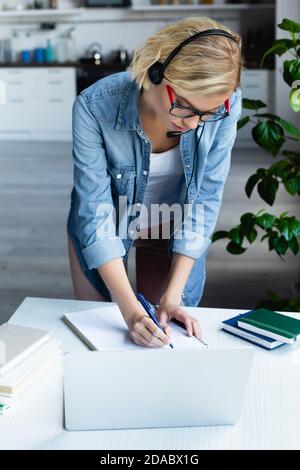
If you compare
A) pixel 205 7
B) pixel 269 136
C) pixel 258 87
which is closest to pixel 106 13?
pixel 205 7

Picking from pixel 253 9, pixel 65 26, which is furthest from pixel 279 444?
pixel 65 26

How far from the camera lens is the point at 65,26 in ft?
27.9

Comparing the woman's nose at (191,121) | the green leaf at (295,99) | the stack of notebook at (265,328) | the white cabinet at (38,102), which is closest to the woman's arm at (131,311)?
the stack of notebook at (265,328)

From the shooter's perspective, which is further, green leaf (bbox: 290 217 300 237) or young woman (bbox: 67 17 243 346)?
green leaf (bbox: 290 217 300 237)

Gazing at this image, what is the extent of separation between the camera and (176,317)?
158cm

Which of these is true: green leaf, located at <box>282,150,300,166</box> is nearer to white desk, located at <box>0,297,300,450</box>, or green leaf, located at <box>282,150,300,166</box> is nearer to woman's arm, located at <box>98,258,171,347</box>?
woman's arm, located at <box>98,258,171,347</box>

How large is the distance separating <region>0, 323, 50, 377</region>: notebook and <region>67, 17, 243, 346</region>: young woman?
0.21 metres

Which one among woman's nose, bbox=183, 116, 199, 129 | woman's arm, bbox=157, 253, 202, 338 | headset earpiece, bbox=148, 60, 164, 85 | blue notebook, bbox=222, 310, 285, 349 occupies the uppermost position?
headset earpiece, bbox=148, 60, 164, 85

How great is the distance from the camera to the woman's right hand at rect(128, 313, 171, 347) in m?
1.44

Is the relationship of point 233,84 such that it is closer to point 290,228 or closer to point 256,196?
point 290,228

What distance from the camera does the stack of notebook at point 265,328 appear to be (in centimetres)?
152

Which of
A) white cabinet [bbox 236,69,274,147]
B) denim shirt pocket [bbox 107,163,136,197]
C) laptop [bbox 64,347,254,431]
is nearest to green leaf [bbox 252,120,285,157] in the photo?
denim shirt pocket [bbox 107,163,136,197]

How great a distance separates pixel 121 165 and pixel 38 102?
6.71 meters

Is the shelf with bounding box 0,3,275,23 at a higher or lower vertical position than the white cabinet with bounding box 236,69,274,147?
higher
